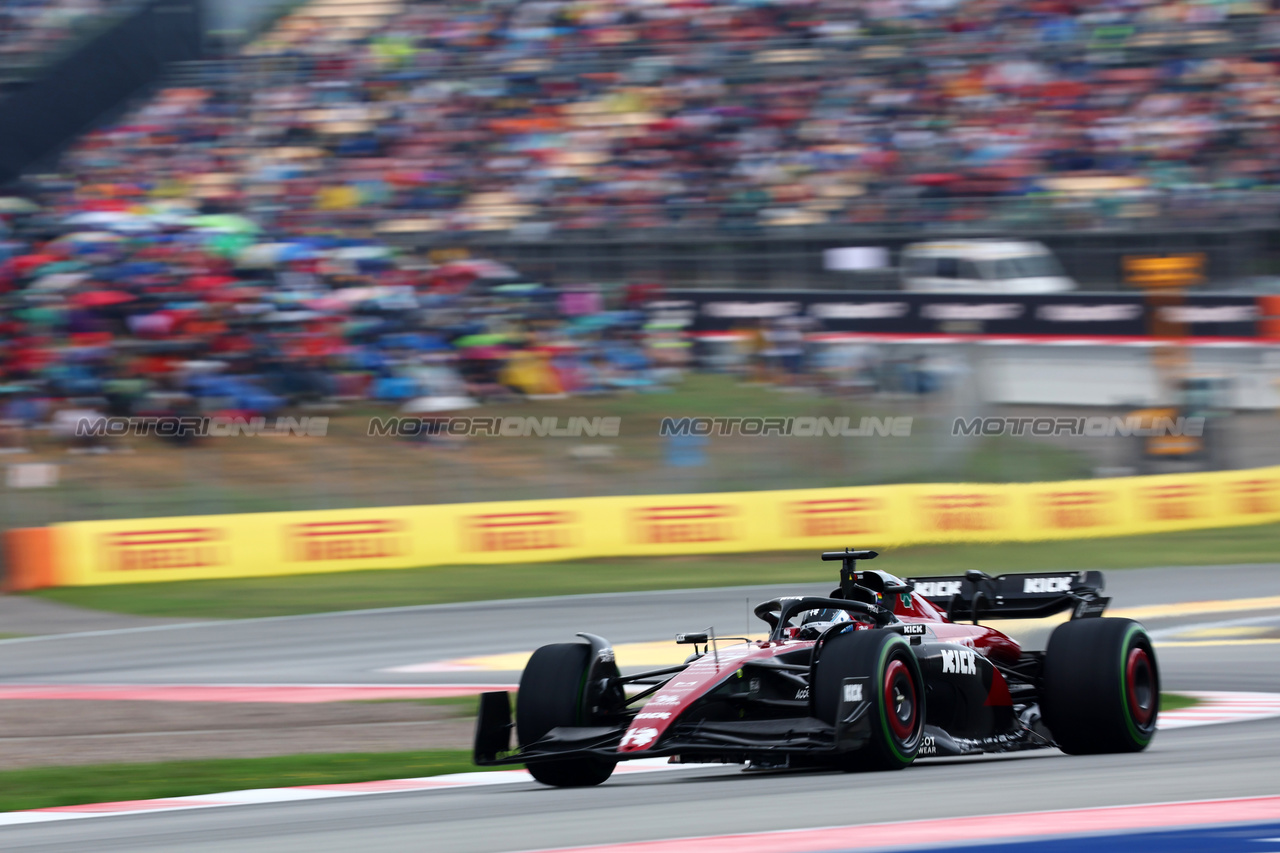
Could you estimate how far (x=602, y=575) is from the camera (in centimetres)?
1650

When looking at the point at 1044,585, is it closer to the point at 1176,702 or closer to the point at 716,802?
the point at 1176,702

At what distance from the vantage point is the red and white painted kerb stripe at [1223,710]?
853 centimetres

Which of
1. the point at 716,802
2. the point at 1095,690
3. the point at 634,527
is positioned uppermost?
the point at 1095,690

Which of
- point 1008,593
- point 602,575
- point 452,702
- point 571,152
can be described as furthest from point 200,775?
point 571,152

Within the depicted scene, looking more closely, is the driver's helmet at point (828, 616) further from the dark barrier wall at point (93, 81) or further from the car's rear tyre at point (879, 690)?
the dark barrier wall at point (93, 81)

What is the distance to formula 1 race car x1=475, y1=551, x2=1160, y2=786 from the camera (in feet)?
19.3

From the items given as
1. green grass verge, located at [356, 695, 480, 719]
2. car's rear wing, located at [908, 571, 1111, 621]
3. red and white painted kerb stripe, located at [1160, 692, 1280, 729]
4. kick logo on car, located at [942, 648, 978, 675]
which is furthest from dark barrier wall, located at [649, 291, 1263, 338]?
kick logo on car, located at [942, 648, 978, 675]

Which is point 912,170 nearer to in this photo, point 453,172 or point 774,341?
point 774,341

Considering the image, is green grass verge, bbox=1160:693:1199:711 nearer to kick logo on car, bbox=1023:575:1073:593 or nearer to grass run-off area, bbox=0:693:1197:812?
kick logo on car, bbox=1023:575:1073:593

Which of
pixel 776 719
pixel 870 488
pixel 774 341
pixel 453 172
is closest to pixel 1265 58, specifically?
pixel 774 341

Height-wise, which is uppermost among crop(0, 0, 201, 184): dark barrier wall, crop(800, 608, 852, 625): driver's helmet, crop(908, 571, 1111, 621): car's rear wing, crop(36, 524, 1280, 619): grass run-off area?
crop(0, 0, 201, 184): dark barrier wall

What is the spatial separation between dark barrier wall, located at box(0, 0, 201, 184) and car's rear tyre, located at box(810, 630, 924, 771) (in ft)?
56.9

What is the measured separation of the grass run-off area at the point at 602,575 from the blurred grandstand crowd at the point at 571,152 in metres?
2.95

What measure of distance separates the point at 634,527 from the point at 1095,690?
10.8 m
